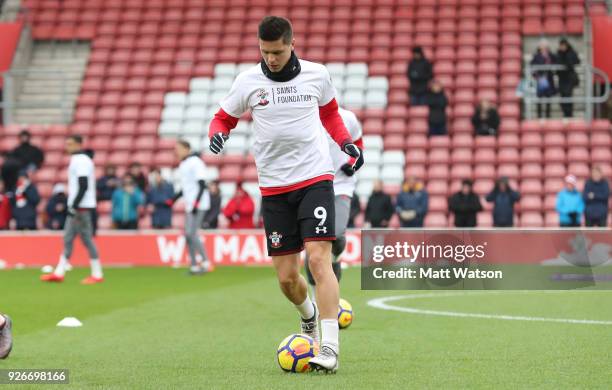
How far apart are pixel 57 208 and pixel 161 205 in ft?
7.09

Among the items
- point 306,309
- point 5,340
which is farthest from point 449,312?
point 5,340

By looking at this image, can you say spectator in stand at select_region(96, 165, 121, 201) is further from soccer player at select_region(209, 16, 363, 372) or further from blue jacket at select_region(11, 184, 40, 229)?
soccer player at select_region(209, 16, 363, 372)

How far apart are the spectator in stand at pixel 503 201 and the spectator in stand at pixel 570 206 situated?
88 centimetres

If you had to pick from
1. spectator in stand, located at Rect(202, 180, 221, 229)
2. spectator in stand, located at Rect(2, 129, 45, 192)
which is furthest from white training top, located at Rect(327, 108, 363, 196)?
spectator in stand, located at Rect(2, 129, 45, 192)

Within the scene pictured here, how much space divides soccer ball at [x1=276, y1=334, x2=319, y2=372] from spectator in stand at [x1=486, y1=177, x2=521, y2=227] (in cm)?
1583

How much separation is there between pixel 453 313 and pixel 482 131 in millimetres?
14652

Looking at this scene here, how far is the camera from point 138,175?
25.8 m

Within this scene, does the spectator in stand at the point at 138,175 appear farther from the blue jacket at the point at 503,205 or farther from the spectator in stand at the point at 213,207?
the blue jacket at the point at 503,205

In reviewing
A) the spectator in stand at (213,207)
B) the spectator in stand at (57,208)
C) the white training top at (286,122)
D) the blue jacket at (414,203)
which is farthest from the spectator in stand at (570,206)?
the white training top at (286,122)

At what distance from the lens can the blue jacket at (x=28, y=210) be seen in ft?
81.0

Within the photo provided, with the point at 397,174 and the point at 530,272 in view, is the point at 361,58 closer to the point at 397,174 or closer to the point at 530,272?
the point at 397,174

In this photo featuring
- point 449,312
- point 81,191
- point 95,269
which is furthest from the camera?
point 95,269

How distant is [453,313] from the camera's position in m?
12.4

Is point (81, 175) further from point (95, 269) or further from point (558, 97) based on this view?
point (558, 97)
